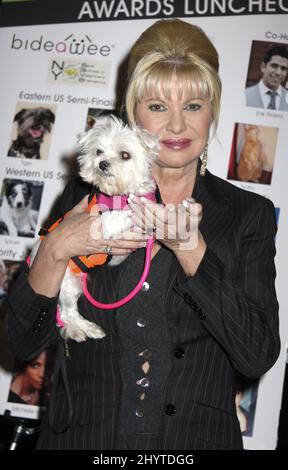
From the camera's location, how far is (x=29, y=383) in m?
3.48

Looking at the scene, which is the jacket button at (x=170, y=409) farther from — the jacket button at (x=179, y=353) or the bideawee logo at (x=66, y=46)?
the bideawee logo at (x=66, y=46)

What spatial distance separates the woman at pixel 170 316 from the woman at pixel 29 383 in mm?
1520

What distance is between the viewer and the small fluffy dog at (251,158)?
343 centimetres

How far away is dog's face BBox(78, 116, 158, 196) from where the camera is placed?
6.91 ft

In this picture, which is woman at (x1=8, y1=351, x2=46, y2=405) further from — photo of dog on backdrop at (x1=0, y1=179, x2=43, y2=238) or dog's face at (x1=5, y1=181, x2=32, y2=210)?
dog's face at (x1=5, y1=181, x2=32, y2=210)

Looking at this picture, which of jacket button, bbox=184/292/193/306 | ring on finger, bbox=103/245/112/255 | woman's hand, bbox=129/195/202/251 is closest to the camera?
woman's hand, bbox=129/195/202/251

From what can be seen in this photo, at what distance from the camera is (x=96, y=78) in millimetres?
3564

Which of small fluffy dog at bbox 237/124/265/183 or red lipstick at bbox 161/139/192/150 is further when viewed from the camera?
small fluffy dog at bbox 237/124/265/183

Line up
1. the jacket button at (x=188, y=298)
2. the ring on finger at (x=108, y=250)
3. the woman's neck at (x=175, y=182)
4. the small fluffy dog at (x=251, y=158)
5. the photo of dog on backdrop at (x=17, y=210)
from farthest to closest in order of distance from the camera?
1. the photo of dog on backdrop at (x=17, y=210)
2. the small fluffy dog at (x=251, y=158)
3. the woman's neck at (x=175, y=182)
4. the ring on finger at (x=108, y=250)
5. the jacket button at (x=188, y=298)

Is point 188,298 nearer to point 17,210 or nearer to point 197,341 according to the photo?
point 197,341

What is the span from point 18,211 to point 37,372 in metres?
1.13

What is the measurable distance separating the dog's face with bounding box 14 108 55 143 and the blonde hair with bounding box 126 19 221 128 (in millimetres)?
1456

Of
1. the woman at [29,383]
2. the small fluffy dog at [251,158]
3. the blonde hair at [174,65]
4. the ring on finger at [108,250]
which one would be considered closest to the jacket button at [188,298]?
the ring on finger at [108,250]

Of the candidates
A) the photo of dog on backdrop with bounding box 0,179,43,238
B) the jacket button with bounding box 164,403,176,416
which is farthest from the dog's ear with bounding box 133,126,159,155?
the photo of dog on backdrop with bounding box 0,179,43,238
